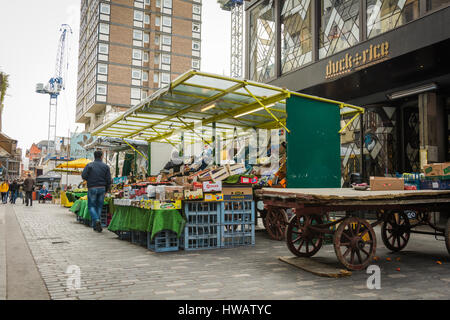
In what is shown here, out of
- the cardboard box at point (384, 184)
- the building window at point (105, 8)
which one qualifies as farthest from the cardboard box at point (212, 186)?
the building window at point (105, 8)

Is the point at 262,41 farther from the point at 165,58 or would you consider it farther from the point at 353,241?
the point at 165,58

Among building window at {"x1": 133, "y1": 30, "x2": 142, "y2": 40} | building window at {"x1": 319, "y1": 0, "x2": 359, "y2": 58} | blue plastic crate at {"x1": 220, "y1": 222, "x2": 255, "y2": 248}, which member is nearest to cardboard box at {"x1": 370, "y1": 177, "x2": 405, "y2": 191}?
blue plastic crate at {"x1": 220, "y1": 222, "x2": 255, "y2": 248}

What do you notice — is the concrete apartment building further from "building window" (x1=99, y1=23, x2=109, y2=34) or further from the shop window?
the shop window

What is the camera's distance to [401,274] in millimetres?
5117

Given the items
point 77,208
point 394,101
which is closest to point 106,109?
point 77,208

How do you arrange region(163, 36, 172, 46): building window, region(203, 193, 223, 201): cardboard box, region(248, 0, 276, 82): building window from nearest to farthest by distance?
region(203, 193, 223, 201): cardboard box < region(248, 0, 276, 82): building window < region(163, 36, 172, 46): building window

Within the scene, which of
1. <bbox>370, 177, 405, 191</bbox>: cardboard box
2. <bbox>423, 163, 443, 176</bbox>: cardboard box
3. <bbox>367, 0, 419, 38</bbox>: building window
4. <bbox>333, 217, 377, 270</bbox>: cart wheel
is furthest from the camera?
<bbox>367, 0, 419, 38</bbox>: building window

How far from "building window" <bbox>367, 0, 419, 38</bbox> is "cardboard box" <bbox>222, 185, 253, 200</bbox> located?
8012 millimetres

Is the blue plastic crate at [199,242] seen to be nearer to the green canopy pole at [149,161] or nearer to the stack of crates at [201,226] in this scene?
the stack of crates at [201,226]

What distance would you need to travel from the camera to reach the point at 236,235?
734 cm

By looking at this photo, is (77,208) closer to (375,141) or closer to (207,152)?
(207,152)

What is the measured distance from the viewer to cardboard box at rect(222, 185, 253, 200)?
7.20 m

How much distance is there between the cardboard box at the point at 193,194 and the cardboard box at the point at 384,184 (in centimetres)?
303

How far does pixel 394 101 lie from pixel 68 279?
40.4 ft
